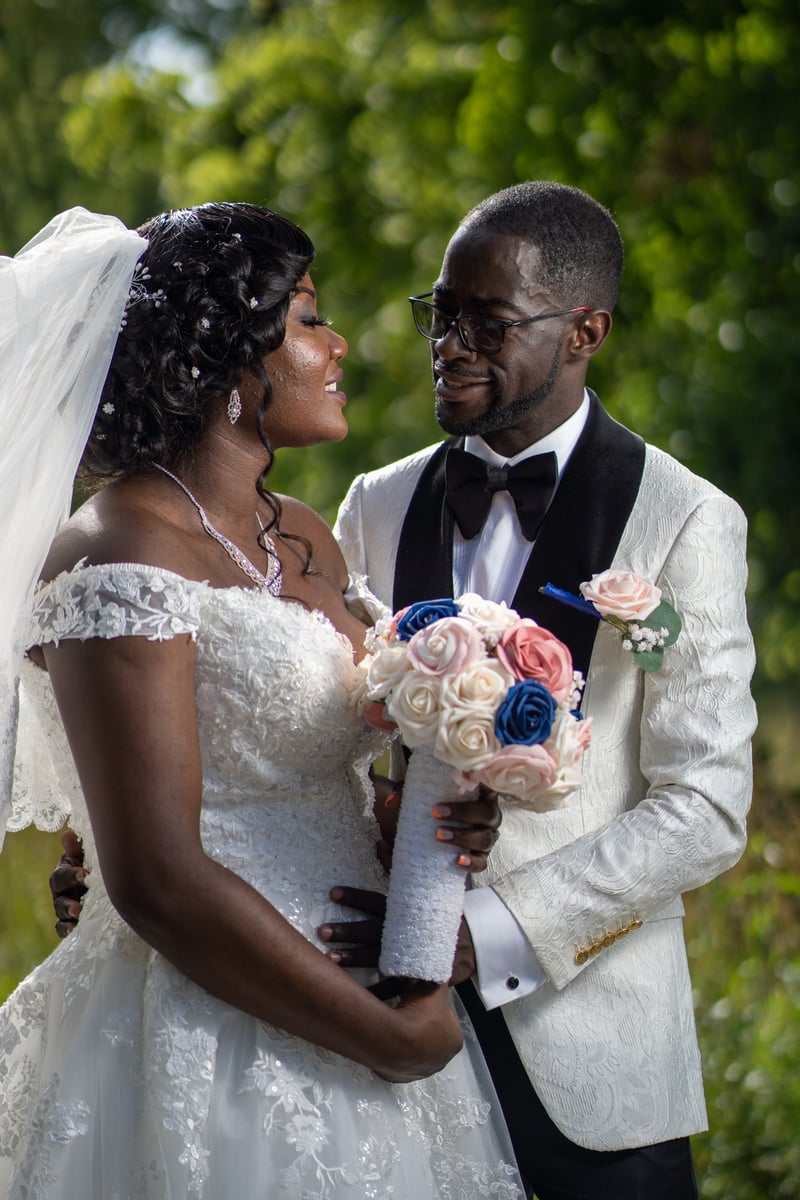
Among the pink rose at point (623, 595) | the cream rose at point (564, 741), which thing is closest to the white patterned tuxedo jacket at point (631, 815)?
the pink rose at point (623, 595)

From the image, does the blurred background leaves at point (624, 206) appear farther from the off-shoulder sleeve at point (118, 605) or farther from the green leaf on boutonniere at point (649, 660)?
the off-shoulder sleeve at point (118, 605)

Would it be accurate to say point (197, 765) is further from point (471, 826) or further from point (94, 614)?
point (471, 826)

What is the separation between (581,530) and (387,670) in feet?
2.04

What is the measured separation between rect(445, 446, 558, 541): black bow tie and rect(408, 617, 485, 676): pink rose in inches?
21.8

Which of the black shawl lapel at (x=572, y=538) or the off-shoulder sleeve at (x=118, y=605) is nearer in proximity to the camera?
the off-shoulder sleeve at (x=118, y=605)

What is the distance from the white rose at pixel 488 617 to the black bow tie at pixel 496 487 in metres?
0.45

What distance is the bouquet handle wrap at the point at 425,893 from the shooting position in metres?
2.35

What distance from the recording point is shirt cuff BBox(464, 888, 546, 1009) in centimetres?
253

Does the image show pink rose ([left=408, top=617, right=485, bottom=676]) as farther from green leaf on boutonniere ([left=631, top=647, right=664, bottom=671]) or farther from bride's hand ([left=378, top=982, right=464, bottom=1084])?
bride's hand ([left=378, top=982, right=464, bottom=1084])

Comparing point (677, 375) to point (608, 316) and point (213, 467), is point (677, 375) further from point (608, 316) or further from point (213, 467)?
point (213, 467)

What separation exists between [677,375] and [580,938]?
13.1ft

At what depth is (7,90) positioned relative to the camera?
9.82 metres

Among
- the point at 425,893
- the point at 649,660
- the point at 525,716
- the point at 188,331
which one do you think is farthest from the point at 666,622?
the point at 188,331

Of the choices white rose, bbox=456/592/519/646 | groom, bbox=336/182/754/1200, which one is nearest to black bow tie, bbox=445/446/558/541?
groom, bbox=336/182/754/1200
